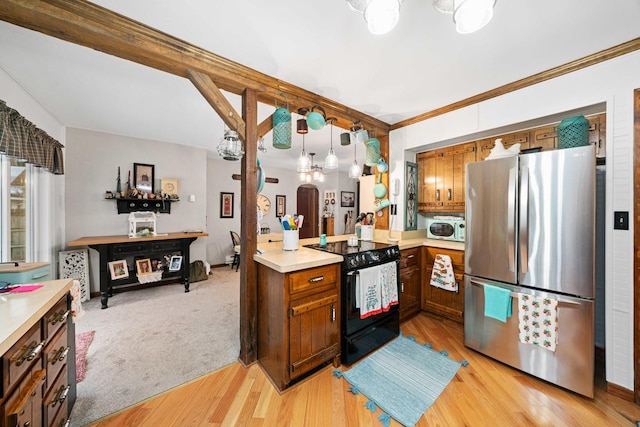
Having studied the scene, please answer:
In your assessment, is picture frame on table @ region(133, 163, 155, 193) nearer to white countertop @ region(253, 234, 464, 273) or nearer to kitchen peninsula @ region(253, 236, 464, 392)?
white countertop @ region(253, 234, 464, 273)

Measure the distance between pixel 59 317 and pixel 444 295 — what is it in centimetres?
321

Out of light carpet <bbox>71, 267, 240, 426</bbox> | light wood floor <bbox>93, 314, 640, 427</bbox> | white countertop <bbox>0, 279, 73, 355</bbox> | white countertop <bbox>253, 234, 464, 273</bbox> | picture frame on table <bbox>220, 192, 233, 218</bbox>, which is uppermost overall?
picture frame on table <bbox>220, 192, 233, 218</bbox>

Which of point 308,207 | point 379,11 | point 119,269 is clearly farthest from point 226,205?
point 379,11

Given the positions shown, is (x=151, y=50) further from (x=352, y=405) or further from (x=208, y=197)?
(x=208, y=197)

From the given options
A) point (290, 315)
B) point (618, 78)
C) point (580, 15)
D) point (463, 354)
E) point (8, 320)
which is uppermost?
point (580, 15)

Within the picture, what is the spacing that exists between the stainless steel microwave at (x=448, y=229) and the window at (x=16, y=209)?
15.0ft

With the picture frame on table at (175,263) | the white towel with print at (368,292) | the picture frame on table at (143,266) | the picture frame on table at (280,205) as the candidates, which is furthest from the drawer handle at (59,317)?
A: the picture frame on table at (280,205)

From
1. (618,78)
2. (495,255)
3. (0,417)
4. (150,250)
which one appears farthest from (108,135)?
(618,78)

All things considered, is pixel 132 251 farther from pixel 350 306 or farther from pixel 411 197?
pixel 411 197

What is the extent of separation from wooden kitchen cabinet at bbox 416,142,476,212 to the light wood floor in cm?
181

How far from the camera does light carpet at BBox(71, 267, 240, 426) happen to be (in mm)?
1697

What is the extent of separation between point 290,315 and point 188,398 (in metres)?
0.93

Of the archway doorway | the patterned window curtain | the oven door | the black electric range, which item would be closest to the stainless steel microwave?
the black electric range

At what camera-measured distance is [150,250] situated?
3.56 metres
